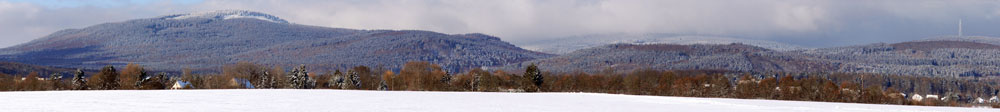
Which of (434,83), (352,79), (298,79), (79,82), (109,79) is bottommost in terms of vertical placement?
(434,83)

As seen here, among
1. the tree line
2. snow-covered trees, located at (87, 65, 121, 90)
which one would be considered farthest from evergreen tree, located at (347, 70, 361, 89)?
snow-covered trees, located at (87, 65, 121, 90)

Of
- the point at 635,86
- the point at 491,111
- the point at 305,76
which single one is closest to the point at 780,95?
the point at 635,86

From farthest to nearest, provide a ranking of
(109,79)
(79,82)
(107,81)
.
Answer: (79,82)
(109,79)
(107,81)

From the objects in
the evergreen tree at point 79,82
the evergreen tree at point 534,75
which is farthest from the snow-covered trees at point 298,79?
the evergreen tree at point 534,75

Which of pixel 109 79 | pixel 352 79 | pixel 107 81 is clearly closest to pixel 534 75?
pixel 352 79

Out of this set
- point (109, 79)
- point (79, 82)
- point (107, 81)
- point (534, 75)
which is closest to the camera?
point (107, 81)

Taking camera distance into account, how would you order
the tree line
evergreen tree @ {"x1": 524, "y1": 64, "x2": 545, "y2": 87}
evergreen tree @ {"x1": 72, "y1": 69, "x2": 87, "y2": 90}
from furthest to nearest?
1. evergreen tree @ {"x1": 524, "y1": 64, "x2": 545, "y2": 87}
2. the tree line
3. evergreen tree @ {"x1": 72, "y1": 69, "x2": 87, "y2": 90}

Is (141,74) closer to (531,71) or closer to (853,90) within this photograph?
(531,71)

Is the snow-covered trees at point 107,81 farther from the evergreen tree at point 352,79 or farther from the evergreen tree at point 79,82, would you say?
the evergreen tree at point 352,79

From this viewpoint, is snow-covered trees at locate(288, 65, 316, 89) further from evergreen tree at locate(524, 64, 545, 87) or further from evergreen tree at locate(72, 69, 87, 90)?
evergreen tree at locate(524, 64, 545, 87)

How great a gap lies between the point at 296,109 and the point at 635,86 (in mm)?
97815

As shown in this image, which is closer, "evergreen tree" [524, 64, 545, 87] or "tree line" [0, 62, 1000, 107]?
"tree line" [0, 62, 1000, 107]

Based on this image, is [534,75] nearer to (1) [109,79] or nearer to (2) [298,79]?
Answer: (2) [298,79]

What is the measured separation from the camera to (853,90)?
137 meters
